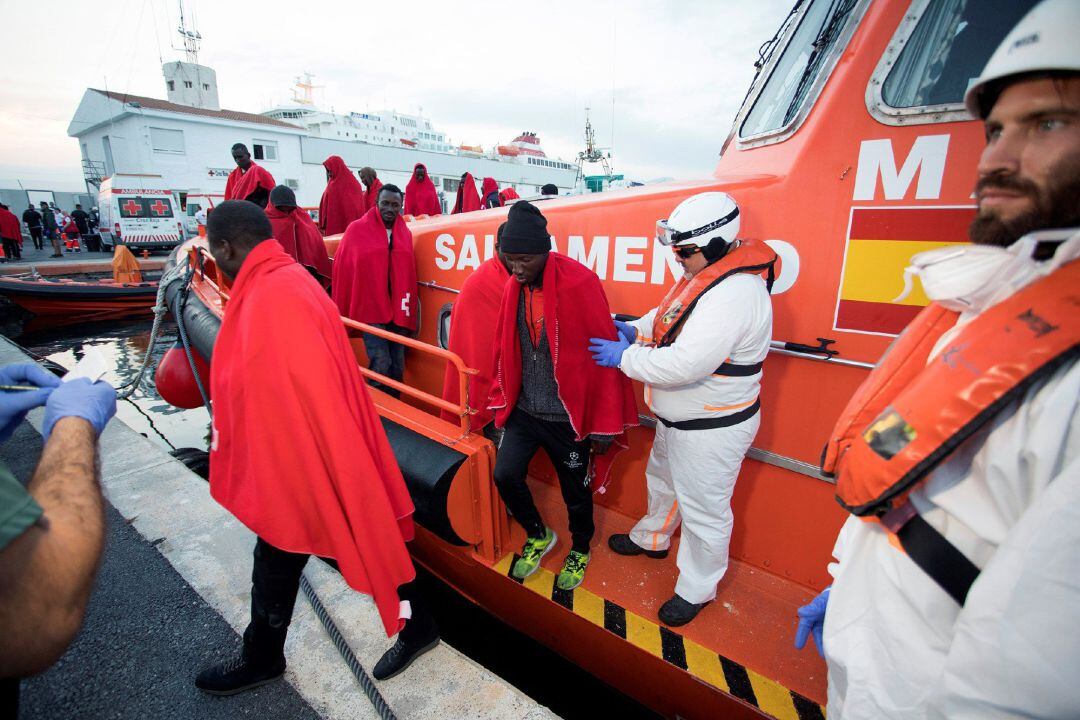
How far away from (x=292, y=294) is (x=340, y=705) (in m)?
1.51

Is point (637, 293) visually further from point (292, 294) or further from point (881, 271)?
point (292, 294)

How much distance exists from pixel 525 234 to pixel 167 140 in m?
31.7

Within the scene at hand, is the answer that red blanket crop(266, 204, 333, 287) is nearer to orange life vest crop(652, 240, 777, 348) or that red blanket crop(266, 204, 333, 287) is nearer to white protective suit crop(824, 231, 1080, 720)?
orange life vest crop(652, 240, 777, 348)

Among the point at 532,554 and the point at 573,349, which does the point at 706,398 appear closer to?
the point at 573,349

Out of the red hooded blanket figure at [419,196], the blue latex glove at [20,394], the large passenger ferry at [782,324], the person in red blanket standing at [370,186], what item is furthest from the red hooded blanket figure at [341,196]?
the blue latex glove at [20,394]

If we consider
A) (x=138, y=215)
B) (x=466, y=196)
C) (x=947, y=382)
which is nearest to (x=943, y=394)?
(x=947, y=382)

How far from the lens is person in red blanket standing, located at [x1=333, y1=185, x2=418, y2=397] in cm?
379

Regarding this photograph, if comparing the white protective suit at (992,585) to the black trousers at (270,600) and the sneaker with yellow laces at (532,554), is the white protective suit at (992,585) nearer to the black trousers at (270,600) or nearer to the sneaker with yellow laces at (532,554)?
the sneaker with yellow laces at (532,554)

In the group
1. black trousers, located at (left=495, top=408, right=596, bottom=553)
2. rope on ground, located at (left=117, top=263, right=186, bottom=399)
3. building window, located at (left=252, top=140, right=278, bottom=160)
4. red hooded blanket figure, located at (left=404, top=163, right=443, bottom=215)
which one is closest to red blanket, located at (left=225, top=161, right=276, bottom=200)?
rope on ground, located at (left=117, top=263, right=186, bottom=399)

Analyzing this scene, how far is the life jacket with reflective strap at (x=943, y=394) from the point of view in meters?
0.75

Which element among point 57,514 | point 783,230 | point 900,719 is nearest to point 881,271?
point 783,230

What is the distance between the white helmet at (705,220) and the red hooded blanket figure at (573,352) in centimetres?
50

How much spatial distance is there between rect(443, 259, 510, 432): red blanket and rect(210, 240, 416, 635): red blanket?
79cm

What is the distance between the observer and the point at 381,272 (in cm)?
383
